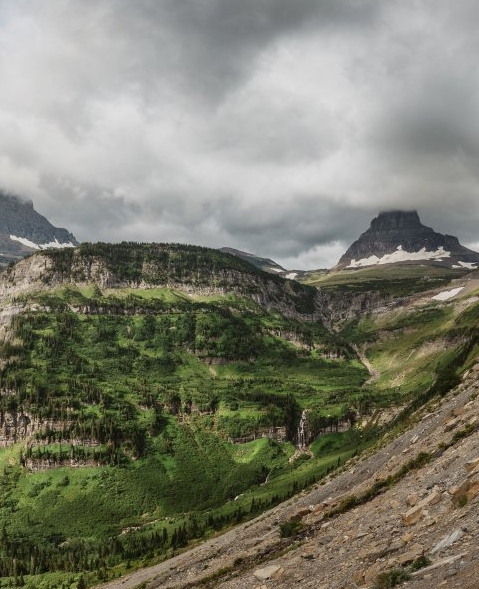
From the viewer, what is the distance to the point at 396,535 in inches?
1331

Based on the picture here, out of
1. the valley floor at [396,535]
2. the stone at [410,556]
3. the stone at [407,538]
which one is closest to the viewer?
the valley floor at [396,535]

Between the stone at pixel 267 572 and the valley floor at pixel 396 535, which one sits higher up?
the valley floor at pixel 396 535

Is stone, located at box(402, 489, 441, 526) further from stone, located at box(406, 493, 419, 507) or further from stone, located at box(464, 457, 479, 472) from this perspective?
stone, located at box(464, 457, 479, 472)

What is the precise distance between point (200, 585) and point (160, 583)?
2542 centimetres

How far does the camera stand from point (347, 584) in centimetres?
3058

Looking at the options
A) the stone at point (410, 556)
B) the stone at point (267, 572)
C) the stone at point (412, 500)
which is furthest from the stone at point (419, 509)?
the stone at point (267, 572)

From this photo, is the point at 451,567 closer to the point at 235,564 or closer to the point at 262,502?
the point at 235,564

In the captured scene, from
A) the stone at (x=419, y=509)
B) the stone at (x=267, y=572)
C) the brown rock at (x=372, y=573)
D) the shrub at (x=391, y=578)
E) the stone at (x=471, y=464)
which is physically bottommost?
the stone at (x=267, y=572)

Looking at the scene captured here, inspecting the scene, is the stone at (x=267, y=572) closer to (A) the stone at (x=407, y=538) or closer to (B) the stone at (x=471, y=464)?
(A) the stone at (x=407, y=538)

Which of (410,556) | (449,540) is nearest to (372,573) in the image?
(410,556)

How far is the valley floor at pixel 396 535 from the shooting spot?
26312 millimetres

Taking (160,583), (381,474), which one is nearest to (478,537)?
(381,474)

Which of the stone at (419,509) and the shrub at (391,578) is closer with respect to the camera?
the shrub at (391,578)

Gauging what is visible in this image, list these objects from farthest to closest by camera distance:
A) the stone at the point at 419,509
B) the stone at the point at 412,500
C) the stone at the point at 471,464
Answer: the stone at the point at 412,500 < the stone at the point at 471,464 < the stone at the point at 419,509
